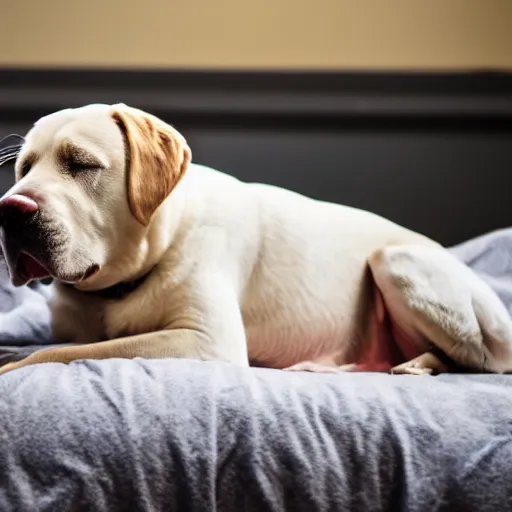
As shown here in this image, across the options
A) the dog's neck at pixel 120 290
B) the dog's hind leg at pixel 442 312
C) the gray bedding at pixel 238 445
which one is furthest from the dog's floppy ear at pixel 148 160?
the dog's hind leg at pixel 442 312

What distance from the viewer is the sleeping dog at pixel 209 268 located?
3.19ft

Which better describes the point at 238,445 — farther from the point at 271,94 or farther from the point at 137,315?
the point at 271,94

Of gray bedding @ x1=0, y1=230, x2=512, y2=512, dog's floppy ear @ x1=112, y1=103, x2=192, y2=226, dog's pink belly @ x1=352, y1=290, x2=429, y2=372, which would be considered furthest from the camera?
dog's pink belly @ x1=352, y1=290, x2=429, y2=372

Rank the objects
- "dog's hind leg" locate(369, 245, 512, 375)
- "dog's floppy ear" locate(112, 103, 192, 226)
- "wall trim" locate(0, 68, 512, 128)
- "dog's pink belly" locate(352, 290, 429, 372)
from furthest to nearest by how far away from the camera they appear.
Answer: "wall trim" locate(0, 68, 512, 128) < "dog's pink belly" locate(352, 290, 429, 372) < "dog's hind leg" locate(369, 245, 512, 375) < "dog's floppy ear" locate(112, 103, 192, 226)

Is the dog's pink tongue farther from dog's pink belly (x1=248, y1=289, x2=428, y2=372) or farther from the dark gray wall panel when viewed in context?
the dark gray wall panel

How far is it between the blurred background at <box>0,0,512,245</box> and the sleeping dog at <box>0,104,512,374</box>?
0.55 meters

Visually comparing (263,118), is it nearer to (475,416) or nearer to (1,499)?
(475,416)

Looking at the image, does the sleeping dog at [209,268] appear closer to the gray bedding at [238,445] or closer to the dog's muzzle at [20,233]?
the dog's muzzle at [20,233]

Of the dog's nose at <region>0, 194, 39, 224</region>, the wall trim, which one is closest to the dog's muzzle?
the dog's nose at <region>0, 194, 39, 224</region>

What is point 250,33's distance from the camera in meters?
1.82

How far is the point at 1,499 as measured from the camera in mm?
668

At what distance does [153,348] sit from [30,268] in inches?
8.0

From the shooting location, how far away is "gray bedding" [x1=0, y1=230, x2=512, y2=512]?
0.68 m

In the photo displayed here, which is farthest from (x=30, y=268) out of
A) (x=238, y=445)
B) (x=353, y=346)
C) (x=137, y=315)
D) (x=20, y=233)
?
(x=353, y=346)
